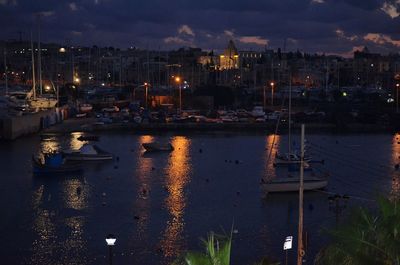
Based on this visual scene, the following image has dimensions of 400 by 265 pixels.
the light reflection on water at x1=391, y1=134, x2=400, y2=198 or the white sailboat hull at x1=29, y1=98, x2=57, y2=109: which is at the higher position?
the white sailboat hull at x1=29, y1=98, x2=57, y2=109

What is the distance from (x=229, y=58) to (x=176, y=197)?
2260 inches

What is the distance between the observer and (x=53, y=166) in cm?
1538

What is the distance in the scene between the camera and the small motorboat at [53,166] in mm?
15203

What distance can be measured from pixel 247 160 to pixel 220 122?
9710 millimetres

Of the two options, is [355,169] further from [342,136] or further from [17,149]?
[17,149]

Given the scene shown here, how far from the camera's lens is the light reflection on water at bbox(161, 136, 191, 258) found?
29.2 feet

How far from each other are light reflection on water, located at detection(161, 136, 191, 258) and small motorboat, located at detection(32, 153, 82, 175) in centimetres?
232

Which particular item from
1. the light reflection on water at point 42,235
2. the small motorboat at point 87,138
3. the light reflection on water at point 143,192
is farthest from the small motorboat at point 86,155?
the light reflection on water at point 42,235

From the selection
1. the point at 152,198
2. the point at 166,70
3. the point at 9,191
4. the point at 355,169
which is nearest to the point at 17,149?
the point at 9,191

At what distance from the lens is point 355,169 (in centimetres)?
1645

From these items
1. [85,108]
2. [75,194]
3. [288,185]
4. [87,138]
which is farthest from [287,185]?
[85,108]

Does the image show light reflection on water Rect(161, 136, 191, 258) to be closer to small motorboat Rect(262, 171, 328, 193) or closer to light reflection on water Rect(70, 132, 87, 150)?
small motorboat Rect(262, 171, 328, 193)

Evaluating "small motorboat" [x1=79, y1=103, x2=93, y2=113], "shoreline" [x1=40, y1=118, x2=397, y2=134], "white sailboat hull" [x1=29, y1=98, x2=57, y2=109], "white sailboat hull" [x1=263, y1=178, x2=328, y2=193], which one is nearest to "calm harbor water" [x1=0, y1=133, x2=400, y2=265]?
"white sailboat hull" [x1=263, y1=178, x2=328, y2=193]

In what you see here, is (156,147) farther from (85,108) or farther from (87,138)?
(85,108)
